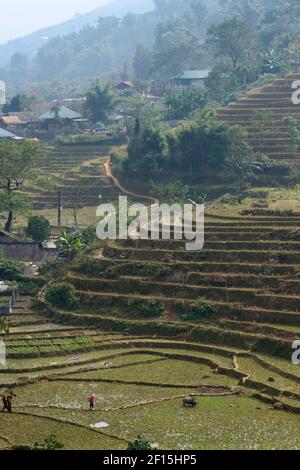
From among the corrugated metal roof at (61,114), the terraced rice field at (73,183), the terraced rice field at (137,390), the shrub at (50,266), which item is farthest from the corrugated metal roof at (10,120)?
the terraced rice field at (137,390)

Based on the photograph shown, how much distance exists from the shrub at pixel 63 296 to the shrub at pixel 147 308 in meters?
2.91

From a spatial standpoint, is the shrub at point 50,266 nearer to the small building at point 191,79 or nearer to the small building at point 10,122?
the small building at point 10,122

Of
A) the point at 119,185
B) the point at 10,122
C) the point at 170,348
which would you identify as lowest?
the point at 170,348

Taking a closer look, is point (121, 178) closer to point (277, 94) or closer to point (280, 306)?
point (277, 94)

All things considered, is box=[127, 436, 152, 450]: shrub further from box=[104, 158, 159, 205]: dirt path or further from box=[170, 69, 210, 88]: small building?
box=[170, 69, 210, 88]: small building

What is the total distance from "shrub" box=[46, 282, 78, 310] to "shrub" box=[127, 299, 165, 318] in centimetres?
291

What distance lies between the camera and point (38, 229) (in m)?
55.9

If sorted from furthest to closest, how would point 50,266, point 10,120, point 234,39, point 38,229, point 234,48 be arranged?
point 234,48, point 234,39, point 10,120, point 38,229, point 50,266

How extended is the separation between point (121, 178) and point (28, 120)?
27.7 metres

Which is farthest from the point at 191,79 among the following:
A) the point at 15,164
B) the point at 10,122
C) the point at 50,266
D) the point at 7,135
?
the point at 50,266

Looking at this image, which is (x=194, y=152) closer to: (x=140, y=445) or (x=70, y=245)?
(x=70, y=245)

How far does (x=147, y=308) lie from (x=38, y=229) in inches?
588

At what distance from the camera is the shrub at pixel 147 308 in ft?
140

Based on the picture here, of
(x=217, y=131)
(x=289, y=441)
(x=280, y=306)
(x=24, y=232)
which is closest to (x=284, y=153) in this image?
(x=217, y=131)
